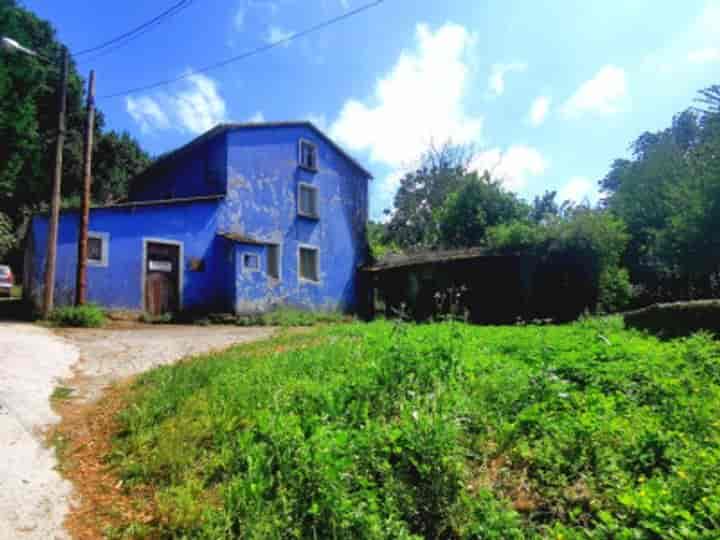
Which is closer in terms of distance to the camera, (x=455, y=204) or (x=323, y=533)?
(x=323, y=533)

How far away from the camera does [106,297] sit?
13.2m

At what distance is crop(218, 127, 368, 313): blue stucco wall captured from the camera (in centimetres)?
1627

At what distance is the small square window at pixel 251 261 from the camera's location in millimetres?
15578

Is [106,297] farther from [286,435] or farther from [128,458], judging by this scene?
[286,435]

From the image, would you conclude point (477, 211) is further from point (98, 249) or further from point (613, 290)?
point (98, 249)

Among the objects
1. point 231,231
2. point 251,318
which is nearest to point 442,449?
point 251,318

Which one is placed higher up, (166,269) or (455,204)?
(455,204)

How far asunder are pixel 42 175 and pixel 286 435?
28.1 meters

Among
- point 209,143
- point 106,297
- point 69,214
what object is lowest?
point 106,297

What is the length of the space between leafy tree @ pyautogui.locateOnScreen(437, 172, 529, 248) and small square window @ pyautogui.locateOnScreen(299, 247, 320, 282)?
8.46 metres

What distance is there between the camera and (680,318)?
22.7ft

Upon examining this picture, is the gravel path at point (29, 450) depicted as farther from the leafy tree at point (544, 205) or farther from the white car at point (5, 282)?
the leafy tree at point (544, 205)

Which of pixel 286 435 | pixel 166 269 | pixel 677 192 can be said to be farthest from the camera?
pixel 677 192

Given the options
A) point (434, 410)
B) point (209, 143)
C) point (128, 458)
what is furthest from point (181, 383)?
point (209, 143)
